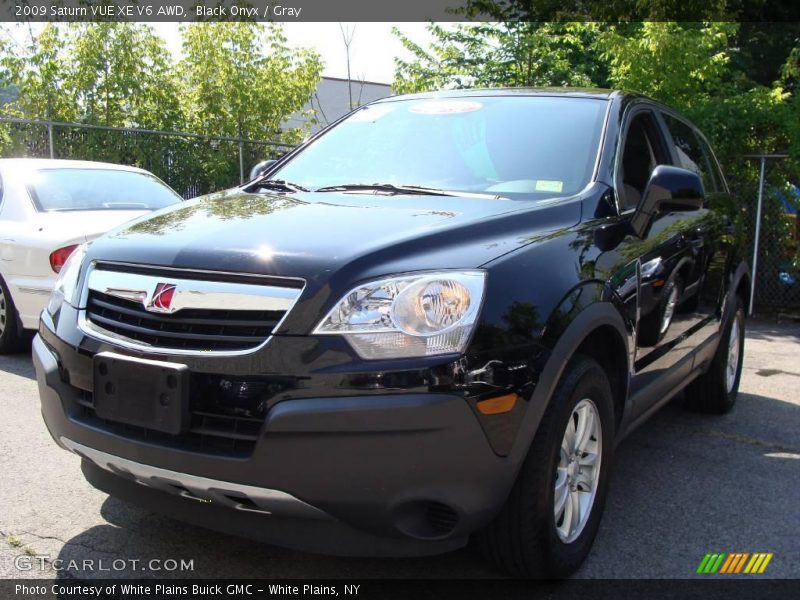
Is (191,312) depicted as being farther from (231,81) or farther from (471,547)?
(231,81)

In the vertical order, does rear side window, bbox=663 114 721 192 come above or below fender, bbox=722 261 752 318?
above

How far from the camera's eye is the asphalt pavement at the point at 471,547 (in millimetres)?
2893

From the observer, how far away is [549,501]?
2586 mm

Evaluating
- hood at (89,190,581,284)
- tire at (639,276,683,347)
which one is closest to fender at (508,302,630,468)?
hood at (89,190,581,284)

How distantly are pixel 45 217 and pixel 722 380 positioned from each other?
16.0 feet

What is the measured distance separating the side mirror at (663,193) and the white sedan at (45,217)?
3602 millimetres

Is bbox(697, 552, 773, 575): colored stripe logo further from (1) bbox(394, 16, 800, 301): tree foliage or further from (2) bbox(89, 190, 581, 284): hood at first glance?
(1) bbox(394, 16, 800, 301): tree foliage

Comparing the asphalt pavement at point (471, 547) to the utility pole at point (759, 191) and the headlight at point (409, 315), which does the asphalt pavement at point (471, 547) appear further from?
the utility pole at point (759, 191)

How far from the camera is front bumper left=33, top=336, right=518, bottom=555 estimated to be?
2.23m

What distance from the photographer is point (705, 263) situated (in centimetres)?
424

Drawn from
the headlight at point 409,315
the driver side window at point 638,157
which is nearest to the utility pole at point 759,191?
the driver side window at point 638,157

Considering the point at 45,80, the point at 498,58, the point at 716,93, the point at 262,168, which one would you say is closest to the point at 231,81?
the point at 45,80

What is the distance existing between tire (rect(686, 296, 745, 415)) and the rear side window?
791 mm

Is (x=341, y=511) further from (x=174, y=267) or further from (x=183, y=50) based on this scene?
(x=183, y=50)
